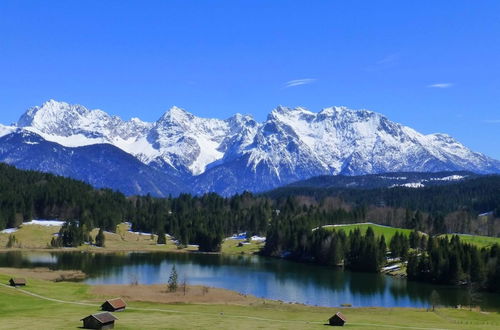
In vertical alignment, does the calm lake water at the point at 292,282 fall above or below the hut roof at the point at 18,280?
below

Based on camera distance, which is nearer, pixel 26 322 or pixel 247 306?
pixel 26 322

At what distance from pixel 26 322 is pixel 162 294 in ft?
156

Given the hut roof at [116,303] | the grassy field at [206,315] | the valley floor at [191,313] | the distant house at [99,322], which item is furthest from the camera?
the hut roof at [116,303]

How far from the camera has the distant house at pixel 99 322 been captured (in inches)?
3147

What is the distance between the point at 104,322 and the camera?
80.4 m

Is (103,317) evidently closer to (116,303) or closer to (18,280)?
(116,303)

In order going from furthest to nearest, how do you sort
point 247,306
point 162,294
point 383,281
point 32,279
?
point 383,281
point 32,279
point 162,294
point 247,306

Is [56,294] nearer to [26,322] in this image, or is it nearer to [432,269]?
[26,322]

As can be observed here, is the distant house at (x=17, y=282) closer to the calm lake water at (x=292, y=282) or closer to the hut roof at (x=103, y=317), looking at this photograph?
the calm lake water at (x=292, y=282)

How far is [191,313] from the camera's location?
4003 inches

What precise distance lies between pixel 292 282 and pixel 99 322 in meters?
90.5

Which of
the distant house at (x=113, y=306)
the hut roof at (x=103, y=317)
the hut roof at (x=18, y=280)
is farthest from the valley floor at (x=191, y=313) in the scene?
the hut roof at (x=103, y=317)

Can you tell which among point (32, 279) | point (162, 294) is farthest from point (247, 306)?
point (32, 279)

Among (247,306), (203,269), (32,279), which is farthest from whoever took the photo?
(203,269)
